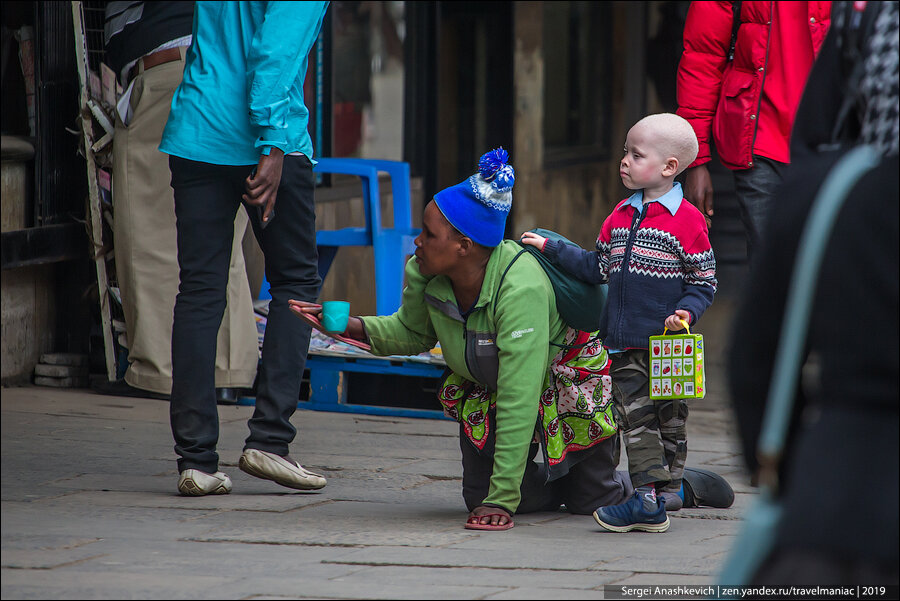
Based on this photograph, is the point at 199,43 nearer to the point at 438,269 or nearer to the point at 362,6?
the point at 438,269

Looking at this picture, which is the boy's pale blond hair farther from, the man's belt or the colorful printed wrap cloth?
the man's belt

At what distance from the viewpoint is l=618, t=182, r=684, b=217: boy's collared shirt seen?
149 inches

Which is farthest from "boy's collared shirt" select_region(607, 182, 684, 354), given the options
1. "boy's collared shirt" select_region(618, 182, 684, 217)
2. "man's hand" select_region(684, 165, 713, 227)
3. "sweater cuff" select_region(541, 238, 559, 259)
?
"man's hand" select_region(684, 165, 713, 227)

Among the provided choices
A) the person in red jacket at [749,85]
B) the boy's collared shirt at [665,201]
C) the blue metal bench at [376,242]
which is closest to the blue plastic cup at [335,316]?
the boy's collared shirt at [665,201]

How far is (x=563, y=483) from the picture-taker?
4.03 m

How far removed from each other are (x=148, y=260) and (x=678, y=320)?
2624mm

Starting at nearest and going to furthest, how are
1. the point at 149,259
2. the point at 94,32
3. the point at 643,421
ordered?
the point at 643,421
the point at 149,259
the point at 94,32

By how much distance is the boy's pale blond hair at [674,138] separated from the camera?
3803 millimetres

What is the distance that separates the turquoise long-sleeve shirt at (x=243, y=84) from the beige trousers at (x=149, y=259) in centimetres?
146

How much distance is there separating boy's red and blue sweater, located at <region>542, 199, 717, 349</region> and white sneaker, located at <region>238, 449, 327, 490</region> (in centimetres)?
101

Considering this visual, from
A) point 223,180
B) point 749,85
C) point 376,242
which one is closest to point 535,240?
point 223,180

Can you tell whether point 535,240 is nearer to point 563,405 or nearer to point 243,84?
point 563,405

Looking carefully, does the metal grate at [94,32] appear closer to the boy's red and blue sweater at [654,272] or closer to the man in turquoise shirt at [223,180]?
the man in turquoise shirt at [223,180]

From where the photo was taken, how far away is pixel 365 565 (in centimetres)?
310
